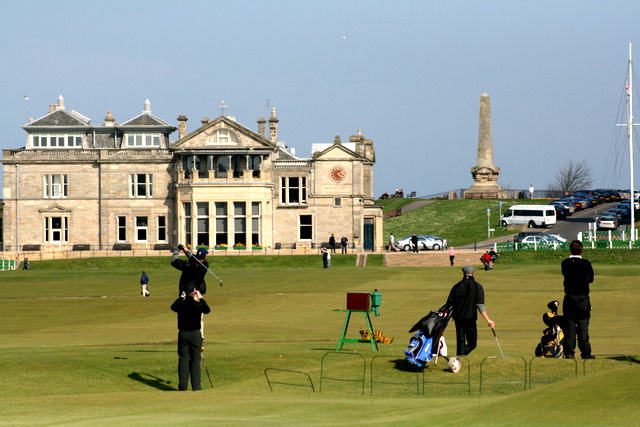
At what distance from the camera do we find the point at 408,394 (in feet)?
52.0

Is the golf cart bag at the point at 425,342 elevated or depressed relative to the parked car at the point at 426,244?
depressed

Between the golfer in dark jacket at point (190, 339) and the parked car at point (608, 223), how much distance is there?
231ft

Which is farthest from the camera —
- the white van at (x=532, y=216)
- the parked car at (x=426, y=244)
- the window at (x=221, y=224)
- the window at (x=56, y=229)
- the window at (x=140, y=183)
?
the white van at (x=532, y=216)

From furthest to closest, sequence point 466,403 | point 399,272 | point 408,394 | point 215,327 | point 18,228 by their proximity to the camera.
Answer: point 18,228
point 399,272
point 215,327
point 408,394
point 466,403

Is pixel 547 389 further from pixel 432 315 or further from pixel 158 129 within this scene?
pixel 158 129

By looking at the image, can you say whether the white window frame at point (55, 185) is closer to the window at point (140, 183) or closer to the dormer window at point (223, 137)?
the window at point (140, 183)

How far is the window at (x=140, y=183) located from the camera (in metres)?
71.7

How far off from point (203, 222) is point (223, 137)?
270 inches

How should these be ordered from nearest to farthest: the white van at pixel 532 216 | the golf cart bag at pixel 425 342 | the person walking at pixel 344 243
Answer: the golf cart bag at pixel 425 342
the person walking at pixel 344 243
the white van at pixel 532 216

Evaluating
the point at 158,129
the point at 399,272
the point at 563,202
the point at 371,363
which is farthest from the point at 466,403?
the point at 563,202

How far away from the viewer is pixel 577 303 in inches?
711

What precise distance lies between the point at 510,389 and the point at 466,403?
2673 mm

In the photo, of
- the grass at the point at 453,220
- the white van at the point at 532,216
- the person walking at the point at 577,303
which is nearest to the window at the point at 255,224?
the grass at the point at 453,220

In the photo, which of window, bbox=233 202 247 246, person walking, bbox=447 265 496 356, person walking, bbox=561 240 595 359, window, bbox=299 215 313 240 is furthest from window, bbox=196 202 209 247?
person walking, bbox=561 240 595 359
